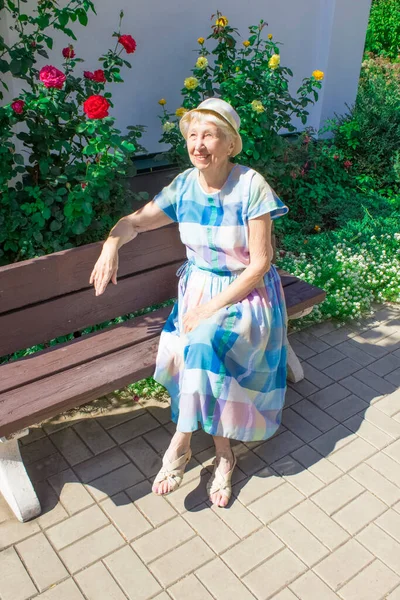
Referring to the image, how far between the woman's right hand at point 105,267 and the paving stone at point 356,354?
5.98ft

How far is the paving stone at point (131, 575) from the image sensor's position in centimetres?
248

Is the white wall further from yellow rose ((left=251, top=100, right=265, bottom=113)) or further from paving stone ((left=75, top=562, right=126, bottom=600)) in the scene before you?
paving stone ((left=75, top=562, right=126, bottom=600))

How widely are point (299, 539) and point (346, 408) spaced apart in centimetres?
101

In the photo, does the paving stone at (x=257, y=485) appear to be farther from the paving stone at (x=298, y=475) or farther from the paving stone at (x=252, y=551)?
the paving stone at (x=252, y=551)

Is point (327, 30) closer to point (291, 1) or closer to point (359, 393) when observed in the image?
point (291, 1)

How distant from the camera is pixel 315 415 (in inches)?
137

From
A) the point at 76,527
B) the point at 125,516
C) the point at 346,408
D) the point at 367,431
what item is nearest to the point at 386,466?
the point at 367,431

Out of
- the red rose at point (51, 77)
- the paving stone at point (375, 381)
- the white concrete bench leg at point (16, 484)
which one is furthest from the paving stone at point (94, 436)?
the red rose at point (51, 77)

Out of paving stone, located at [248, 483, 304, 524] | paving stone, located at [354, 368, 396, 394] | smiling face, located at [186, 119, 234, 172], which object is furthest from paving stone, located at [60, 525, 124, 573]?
paving stone, located at [354, 368, 396, 394]

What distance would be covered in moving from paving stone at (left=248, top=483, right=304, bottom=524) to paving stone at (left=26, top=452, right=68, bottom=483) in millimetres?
980

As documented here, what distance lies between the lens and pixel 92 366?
2980 millimetres

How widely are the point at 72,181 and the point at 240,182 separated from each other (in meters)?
1.50

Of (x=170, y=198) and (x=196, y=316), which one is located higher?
(x=170, y=198)

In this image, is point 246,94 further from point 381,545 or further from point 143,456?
point 381,545
